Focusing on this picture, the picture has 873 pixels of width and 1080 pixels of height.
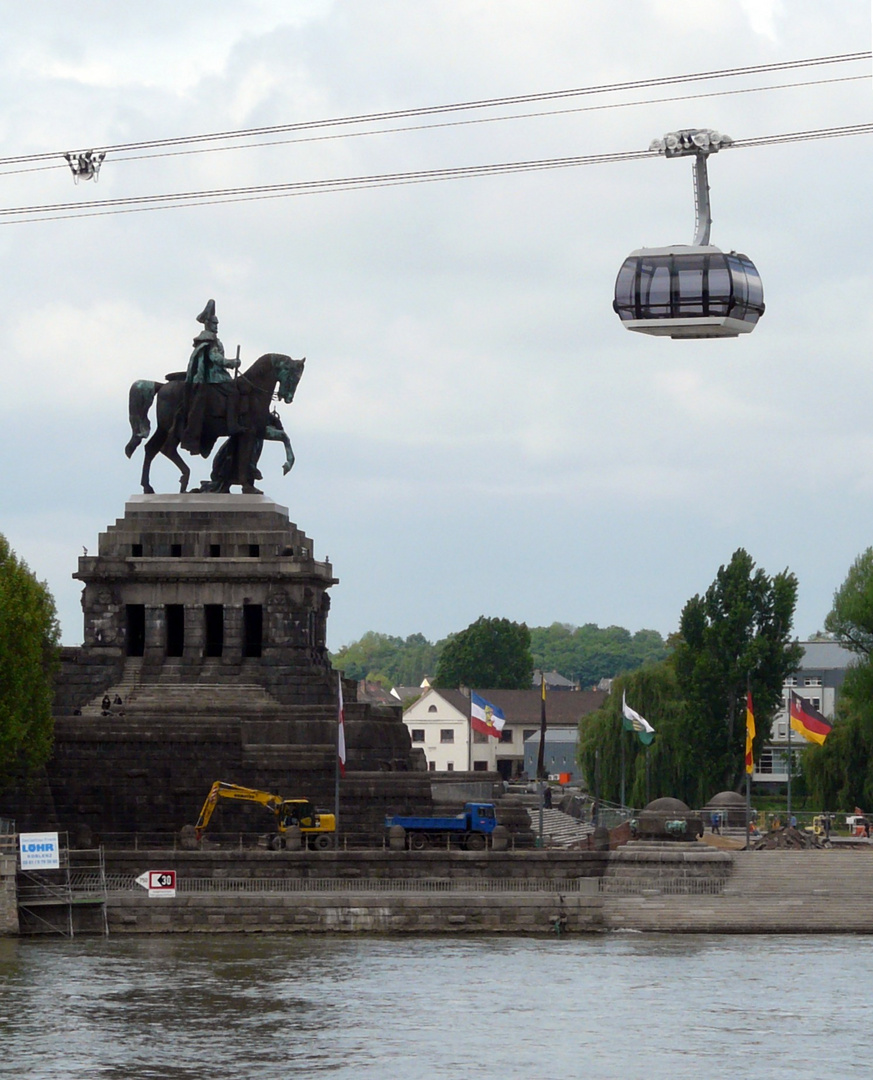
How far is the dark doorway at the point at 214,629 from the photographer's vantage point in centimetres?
9081

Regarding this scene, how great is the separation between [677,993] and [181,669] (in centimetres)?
3067

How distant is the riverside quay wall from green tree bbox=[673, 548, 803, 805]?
30024 mm

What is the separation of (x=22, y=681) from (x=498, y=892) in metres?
16.0

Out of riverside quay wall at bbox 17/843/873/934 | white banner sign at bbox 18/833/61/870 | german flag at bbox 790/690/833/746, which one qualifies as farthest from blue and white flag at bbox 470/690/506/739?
white banner sign at bbox 18/833/61/870

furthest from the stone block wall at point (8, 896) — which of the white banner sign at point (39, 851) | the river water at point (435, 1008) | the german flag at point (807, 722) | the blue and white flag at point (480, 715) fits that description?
the german flag at point (807, 722)

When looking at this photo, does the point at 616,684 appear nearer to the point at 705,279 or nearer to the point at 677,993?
the point at 677,993

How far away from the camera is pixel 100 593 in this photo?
90938 millimetres

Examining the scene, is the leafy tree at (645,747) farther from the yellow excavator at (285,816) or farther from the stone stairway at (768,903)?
the yellow excavator at (285,816)

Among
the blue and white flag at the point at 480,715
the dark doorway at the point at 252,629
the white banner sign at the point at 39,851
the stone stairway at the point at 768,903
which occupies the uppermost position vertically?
the dark doorway at the point at 252,629

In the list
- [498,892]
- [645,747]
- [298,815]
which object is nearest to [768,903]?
[498,892]

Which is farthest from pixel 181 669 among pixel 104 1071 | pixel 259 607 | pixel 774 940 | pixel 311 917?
pixel 104 1071

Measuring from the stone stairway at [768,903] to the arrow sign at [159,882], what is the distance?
12.7 meters

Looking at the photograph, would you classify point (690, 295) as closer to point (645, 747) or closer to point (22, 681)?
point (22, 681)

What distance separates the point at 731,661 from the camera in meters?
114
